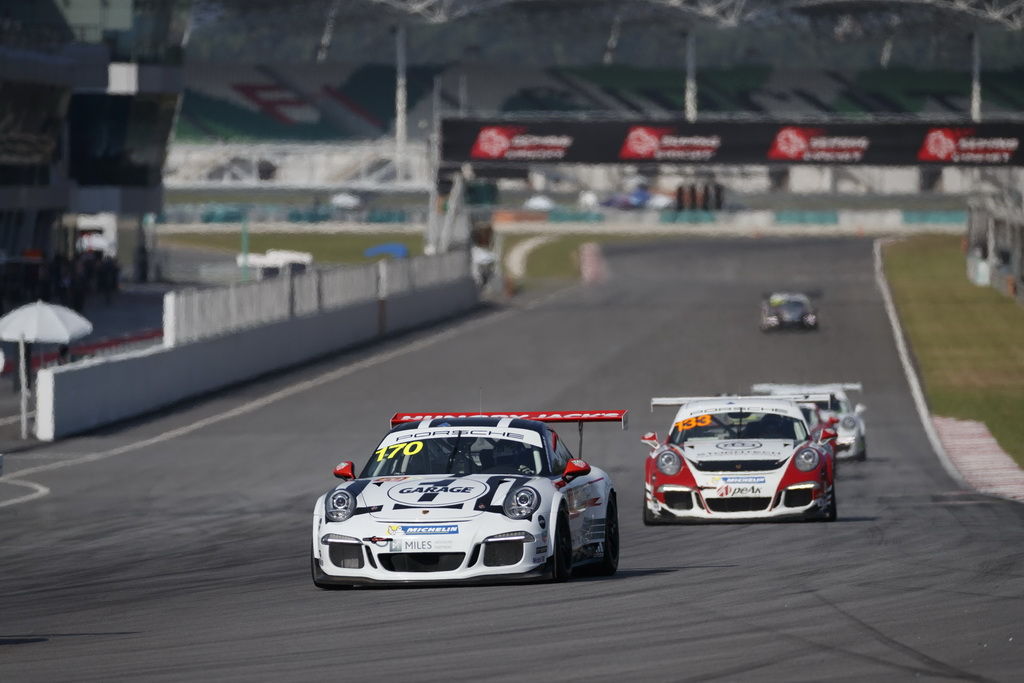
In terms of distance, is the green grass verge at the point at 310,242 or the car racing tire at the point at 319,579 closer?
the car racing tire at the point at 319,579

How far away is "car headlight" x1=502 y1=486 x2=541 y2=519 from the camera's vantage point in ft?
39.0

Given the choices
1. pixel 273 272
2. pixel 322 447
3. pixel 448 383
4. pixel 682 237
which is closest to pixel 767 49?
pixel 682 237

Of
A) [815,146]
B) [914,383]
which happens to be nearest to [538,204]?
[815,146]

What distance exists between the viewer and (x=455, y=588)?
1247cm

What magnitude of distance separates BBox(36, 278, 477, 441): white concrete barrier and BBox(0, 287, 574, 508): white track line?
4.15 feet

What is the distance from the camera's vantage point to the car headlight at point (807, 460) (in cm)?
1711

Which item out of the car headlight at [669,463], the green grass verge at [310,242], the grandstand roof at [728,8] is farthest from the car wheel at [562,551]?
the grandstand roof at [728,8]

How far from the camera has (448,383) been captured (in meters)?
38.1

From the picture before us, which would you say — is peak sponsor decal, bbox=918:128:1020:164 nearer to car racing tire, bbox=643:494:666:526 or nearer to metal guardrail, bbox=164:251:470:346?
metal guardrail, bbox=164:251:470:346

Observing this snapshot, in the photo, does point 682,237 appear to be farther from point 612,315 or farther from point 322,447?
point 322,447

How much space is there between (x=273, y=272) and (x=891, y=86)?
69684 millimetres

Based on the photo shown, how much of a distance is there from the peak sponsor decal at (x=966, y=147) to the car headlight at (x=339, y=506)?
46.9 metres

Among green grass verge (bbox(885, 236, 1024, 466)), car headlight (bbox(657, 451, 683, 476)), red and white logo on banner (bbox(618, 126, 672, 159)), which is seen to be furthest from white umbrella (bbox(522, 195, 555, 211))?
car headlight (bbox(657, 451, 683, 476))

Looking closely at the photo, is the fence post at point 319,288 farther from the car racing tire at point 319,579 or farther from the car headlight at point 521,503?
the car headlight at point 521,503
